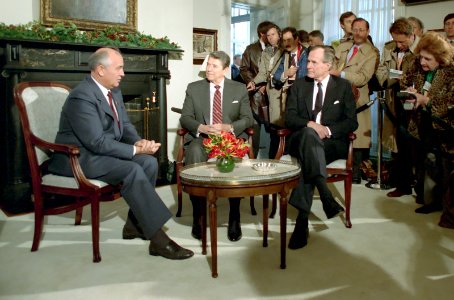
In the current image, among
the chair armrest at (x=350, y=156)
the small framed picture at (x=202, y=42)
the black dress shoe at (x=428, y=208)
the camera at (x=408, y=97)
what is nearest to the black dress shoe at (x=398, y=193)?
the black dress shoe at (x=428, y=208)

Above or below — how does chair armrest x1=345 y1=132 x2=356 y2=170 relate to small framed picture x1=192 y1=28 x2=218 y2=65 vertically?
Result: below

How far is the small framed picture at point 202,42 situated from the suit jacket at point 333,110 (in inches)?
110

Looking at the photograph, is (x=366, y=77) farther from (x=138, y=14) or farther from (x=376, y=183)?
(x=138, y=14)

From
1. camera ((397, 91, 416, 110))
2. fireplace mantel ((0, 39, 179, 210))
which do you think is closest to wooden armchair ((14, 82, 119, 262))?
fireplace mantel ((0, 39, 179, 210))

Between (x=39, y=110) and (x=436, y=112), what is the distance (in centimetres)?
287

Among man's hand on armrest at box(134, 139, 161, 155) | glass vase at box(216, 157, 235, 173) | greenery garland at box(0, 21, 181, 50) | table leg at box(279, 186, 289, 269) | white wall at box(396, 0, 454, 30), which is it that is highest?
white wall at box(396, 0, 454, 30)

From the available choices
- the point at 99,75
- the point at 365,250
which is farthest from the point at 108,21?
the point at 365,250

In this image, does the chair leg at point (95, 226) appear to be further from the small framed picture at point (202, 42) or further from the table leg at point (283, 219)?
the small framed picture at point (202, 42)

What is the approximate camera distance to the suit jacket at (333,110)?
11.9ft

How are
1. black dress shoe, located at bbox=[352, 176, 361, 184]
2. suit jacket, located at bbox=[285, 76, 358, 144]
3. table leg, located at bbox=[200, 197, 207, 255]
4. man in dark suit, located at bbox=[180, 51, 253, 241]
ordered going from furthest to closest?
black dress shoe, located at bbox=[352, 176, 361, 184] → man in dark suit, located at bbox=[180, 51, 253, 241] → suit jacket, located at bbox=[285, 76, 358, 144] → table leg, located at bbox=[200, 197, 207, 255]

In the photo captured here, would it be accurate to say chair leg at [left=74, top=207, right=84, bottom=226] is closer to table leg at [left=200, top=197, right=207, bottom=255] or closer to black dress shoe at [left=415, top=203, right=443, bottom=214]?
table leg at [left=200, top=197, right=207, bottom=255]

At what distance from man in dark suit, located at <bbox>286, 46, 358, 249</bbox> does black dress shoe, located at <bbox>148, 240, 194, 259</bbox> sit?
89 centimetres

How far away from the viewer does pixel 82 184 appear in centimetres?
287

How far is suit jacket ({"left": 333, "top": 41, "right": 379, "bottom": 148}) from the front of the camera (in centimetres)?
479
